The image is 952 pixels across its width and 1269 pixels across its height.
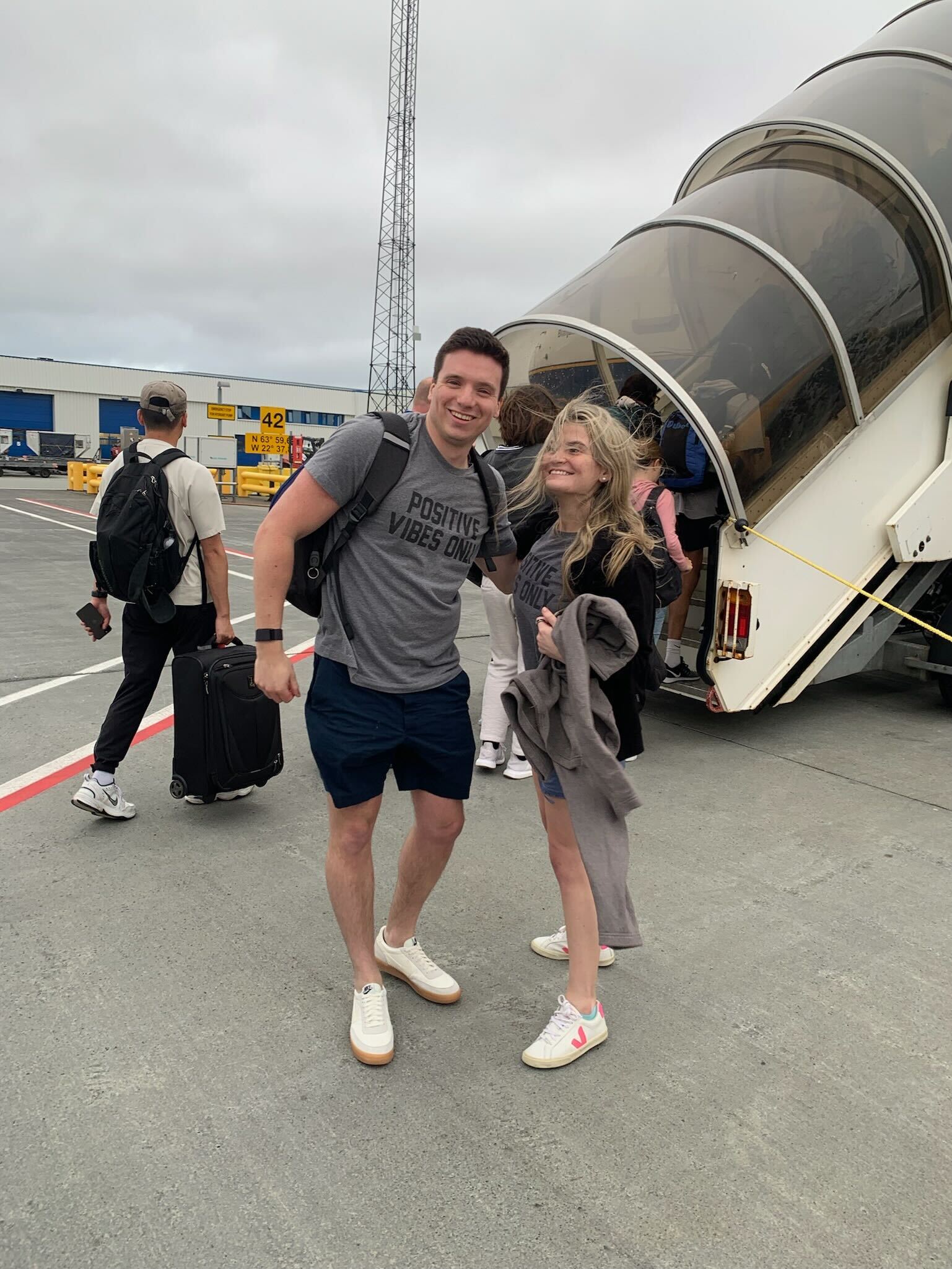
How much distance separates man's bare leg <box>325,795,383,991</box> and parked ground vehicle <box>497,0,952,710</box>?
2772 millimetres

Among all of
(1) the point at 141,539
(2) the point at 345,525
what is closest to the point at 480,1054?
(2) the point at 345,525

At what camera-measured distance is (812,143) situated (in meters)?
5.30

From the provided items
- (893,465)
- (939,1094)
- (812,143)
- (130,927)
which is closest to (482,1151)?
(939,1094)

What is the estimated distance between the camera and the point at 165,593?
388cm

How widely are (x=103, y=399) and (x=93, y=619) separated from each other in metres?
61.7

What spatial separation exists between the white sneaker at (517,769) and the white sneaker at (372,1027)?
7.08 ft

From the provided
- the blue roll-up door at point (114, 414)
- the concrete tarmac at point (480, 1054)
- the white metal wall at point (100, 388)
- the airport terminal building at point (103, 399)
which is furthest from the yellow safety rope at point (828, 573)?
the blue roll-up door at point (114, 414)

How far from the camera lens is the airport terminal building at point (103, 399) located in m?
55.8

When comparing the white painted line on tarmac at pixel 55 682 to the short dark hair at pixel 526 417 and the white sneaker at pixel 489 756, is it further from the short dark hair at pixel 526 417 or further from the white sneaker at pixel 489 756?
the short dark hair at pixel 526 417

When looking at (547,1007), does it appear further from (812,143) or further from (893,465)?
(812,143)

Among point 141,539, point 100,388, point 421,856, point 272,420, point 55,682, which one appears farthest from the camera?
point 100,388

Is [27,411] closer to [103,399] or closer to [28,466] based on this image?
[103,399]

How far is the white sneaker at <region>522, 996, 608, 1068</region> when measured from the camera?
246 centimetres

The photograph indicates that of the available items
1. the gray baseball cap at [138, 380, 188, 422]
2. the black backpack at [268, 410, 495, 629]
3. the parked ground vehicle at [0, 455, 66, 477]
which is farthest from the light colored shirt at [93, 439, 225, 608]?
the parked ground vehicle at [0, 455, 66, 477]
